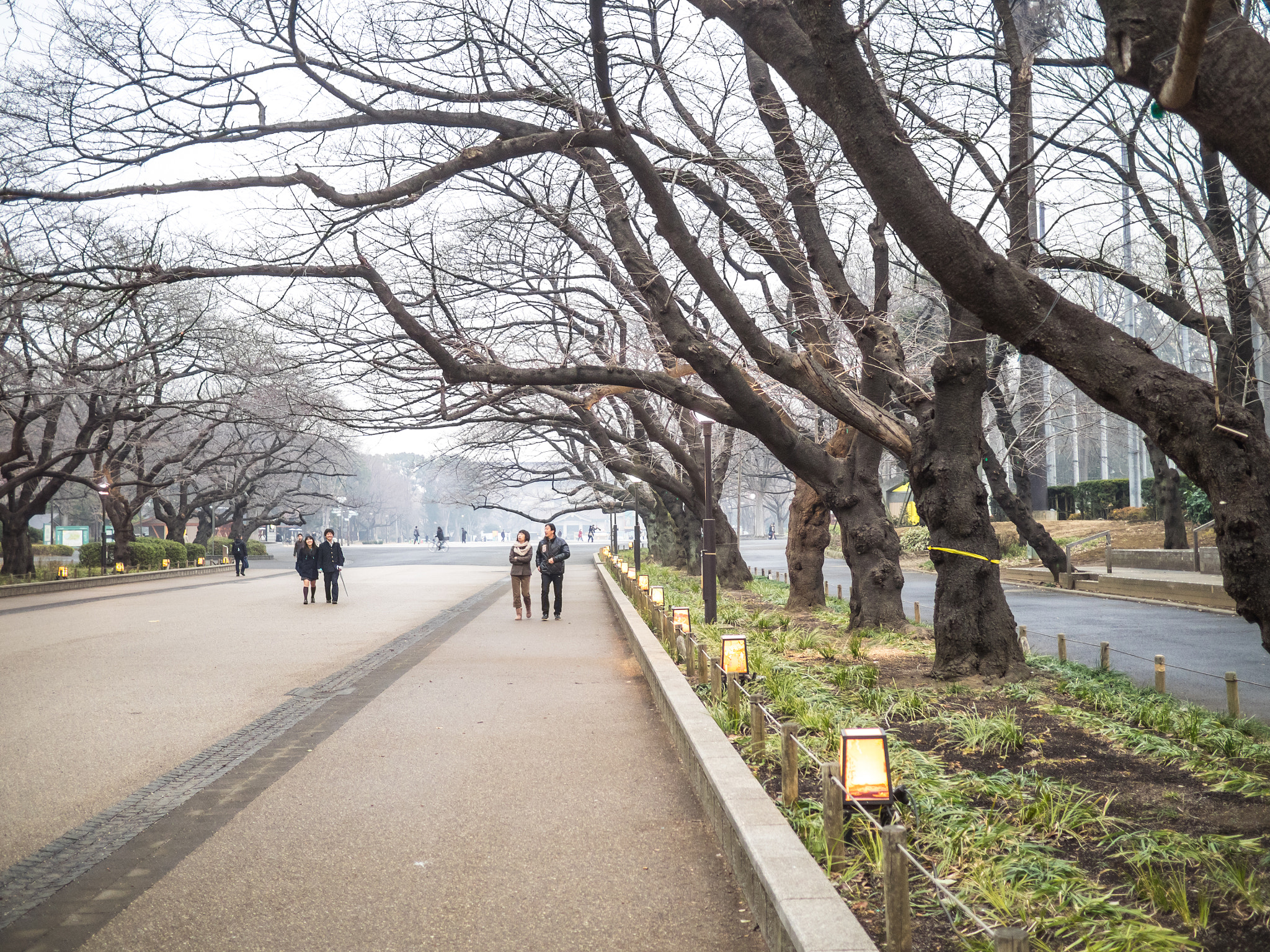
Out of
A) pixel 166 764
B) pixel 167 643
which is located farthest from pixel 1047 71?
pixel 167 643

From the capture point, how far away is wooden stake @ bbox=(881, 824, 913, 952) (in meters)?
3.09

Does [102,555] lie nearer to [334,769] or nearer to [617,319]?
[617,319]

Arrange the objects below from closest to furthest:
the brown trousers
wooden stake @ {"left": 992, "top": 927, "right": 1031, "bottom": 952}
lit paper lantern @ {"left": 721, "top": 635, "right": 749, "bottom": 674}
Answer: wooden stake @ {"left": 992, "top": 927, "right": 1031, "bottom": 952} → lit paper lantern @ {"left": 721, "top": 635, "right": 749, "bottom": 674} → the brown trousers

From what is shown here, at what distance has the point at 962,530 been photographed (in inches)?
372

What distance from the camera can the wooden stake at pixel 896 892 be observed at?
10.1 feet

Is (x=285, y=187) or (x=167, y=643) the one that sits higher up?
(x=285, y=187)

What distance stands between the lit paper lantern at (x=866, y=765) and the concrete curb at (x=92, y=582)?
27.0 metres

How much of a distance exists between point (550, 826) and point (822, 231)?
28.6 feet

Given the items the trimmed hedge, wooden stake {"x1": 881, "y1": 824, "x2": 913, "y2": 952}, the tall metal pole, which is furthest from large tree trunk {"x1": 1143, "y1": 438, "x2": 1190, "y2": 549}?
the trimmed hedge

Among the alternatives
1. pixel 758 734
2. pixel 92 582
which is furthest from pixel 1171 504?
pixel 92 582

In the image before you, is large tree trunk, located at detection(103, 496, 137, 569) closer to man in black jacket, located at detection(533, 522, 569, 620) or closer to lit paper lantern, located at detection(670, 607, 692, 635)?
man in black jacket, located at detection(533, 522, 569, 620)

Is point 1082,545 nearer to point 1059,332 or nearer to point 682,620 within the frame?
point 682,620

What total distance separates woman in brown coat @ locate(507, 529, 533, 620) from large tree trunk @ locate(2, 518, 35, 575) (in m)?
22.2

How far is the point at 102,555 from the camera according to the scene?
37.9 m
